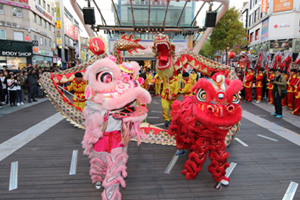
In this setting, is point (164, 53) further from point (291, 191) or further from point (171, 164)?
point (291, 191)

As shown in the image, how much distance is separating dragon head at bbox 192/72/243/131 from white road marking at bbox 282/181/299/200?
3.75ft

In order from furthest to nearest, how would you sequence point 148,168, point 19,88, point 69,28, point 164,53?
point 69,28 → point 19,88 → point 164,53 → point 148,168

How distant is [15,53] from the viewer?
17.8 meters

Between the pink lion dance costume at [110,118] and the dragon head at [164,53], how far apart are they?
2211mm

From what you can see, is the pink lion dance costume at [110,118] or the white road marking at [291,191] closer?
the pink lion dance costume at [110,118]

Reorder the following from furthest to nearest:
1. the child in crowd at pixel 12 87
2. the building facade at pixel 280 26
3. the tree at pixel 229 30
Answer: the building facade at pixel 280 26 → the tree at pixel 229 30 → the child in crowd at pixel 12 87

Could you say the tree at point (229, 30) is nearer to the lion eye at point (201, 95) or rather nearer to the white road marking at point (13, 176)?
the lion eye at point (201, 95)

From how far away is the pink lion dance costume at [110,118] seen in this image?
2.19 meters

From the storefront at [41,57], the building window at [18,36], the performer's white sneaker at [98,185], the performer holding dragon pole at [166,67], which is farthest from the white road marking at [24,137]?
the storefront at [41,57]

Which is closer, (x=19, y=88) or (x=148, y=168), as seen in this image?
(x=148, y=168)

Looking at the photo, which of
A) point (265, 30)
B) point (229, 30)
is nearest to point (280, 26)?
point (265, 30)

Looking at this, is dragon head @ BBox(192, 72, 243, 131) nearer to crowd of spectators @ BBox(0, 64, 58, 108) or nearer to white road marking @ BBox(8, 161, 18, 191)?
white road marking @ BBox(8, 161, 18, 191)

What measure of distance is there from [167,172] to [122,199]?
881 mm

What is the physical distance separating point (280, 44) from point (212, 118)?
Answer: 71.3 ft
